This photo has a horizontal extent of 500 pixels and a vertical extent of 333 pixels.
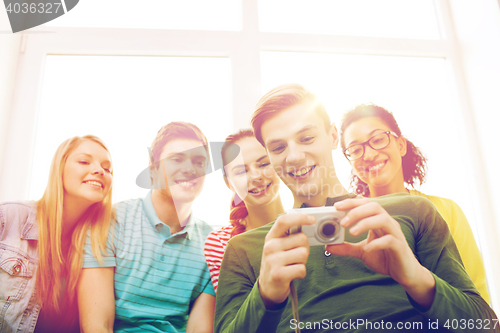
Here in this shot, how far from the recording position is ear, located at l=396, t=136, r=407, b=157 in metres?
1.46

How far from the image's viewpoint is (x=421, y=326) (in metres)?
1.04

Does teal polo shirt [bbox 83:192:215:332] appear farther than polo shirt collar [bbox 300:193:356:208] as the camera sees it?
No

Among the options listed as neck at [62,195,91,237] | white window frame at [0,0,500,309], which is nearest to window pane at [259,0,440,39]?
white window frame at [0,0,500,309]

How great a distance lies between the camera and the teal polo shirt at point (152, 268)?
3.85ft

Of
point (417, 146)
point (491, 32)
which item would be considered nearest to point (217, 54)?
→ point (417, 146)

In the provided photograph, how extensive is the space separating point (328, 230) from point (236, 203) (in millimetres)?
496

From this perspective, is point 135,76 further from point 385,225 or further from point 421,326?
point 421,326

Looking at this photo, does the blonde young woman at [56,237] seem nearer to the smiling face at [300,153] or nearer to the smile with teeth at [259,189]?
the smile with teeth at [259,189]

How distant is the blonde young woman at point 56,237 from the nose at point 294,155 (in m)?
0.75

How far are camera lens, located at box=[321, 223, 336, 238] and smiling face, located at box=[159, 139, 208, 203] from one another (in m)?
0.61

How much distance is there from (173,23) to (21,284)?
1.38 m

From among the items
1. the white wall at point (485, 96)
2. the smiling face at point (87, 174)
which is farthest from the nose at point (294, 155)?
the white wall at point (485, 96)

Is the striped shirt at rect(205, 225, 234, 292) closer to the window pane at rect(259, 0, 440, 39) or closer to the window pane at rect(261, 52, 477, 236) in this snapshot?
the window pane at rect(261, 52, 477, 236)

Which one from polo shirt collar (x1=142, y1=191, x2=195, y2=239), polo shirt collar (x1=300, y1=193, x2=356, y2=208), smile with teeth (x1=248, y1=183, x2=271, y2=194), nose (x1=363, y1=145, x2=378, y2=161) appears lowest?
polo shirt collar (x1=142, y1=191, x2=195, y2=239)
